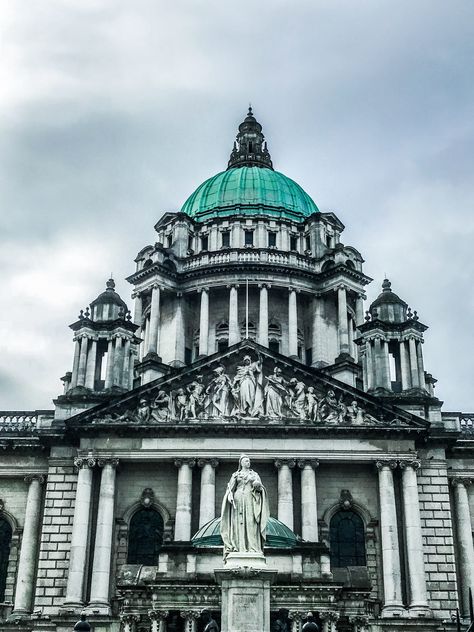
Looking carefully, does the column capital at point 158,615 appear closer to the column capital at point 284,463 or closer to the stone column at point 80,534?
the stone column at point 80,534

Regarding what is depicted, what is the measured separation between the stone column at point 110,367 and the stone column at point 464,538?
18156mm

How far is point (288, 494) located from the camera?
4078cm

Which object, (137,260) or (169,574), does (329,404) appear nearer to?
(169,574)

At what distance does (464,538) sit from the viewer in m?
43.5

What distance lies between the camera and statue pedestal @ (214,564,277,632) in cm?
1967

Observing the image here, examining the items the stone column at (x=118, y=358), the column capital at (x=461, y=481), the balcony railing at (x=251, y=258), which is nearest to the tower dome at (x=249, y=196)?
the balcony railing at (x=251, y=258)

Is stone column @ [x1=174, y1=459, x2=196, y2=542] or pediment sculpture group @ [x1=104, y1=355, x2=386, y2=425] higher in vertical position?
pediment sculpture group @ [x1=104, y1=355, x2=386, y2=425]

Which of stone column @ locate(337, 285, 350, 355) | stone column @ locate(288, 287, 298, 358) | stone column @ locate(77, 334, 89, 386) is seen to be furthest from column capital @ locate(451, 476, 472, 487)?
stone column @ locate(77, 334, 89, 386)

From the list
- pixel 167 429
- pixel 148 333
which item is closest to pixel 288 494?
pixel 167 429

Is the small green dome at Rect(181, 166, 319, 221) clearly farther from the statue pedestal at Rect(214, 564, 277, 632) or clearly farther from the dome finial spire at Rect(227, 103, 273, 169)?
the statue pedestal at Rect(214, 564, 277, 632)

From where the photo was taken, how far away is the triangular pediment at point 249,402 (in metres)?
41.9

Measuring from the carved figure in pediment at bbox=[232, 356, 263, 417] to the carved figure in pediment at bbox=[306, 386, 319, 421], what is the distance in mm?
2214

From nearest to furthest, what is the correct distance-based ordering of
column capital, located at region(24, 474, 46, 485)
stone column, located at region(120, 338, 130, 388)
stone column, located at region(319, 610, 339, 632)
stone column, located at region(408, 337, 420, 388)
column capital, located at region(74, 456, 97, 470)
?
stone column, located at region(319, 610, 339, 632), column capital, located at region(74, 456, 97, 470), column capital, located at region(24, 474, 46, 485), stone column, located at region(408, 337, 420, 388), stone column, located at region(120, 338, 130, 388)

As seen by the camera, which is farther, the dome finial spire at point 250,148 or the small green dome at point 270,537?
the dome finial spire at point 250,148
